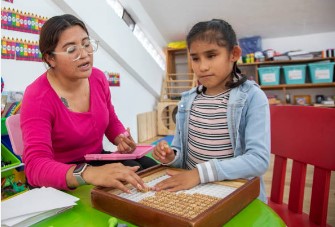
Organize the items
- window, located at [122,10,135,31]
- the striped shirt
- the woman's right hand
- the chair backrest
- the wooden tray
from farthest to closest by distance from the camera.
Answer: window, located at [122,10,135,31] < the chair backrest < the striped shirt < the woman's right hand < the wooden tray

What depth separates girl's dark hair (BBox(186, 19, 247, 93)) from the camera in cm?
102

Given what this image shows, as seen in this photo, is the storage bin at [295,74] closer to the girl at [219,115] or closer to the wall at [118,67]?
the wall at [118,67]

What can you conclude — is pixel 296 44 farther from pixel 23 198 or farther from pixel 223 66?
pixel 23 198

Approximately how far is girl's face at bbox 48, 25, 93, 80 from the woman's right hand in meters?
0.60

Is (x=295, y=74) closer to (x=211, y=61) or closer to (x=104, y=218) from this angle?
(x=211, y=61)

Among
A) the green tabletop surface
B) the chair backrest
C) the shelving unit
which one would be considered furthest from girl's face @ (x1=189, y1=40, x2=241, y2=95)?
the shelving unit

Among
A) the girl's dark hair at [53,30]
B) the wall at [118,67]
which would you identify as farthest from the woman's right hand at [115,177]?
the wall at [118,67]

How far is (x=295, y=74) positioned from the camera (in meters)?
4.25

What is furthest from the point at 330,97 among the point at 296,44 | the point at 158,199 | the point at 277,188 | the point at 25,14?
the point at 158,199

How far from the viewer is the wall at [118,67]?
2.27 meters

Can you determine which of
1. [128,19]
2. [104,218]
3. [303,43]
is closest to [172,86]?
[128,19]

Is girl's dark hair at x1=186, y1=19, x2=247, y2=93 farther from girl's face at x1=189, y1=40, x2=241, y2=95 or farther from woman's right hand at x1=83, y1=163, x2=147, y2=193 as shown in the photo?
woman's right hand at x1=83, y1=163, x2=147, y2=193

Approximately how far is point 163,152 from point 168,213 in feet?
1.37

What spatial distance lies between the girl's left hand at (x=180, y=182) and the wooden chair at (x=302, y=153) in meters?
0.42
